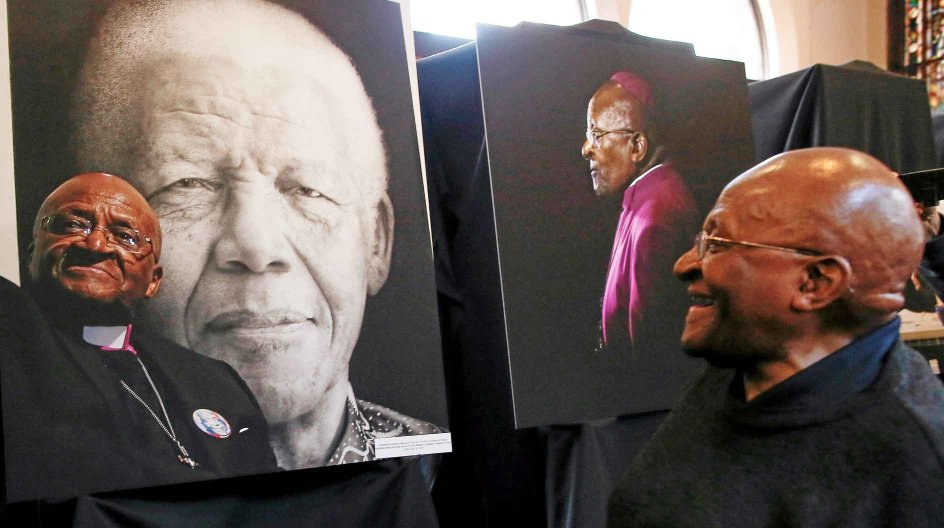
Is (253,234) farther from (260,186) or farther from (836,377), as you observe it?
(836,377)

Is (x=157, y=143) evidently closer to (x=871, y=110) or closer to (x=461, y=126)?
(x=461, y=126)

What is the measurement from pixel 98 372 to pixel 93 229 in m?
0.28

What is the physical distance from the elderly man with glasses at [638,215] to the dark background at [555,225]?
0.04 metres

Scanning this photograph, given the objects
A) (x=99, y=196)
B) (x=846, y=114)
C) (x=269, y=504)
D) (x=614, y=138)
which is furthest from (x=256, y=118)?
(x=846, y=114)

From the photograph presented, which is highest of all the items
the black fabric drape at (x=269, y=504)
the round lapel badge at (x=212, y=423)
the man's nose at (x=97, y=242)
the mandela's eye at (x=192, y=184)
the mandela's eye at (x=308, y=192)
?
the mandela's eye at (x=192, y=184)

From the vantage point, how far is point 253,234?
216 cm

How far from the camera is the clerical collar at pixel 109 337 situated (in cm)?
191

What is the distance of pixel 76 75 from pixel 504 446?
1.55 m

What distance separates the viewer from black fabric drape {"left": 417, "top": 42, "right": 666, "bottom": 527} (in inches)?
107

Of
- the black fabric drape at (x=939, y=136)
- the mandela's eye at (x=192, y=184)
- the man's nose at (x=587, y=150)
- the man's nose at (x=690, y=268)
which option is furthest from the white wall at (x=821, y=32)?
the man's nose at (x=690, y=268)

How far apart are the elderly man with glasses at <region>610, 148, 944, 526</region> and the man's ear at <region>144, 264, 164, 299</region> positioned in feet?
3.88

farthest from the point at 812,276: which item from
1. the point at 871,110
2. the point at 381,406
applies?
the point at 871,110

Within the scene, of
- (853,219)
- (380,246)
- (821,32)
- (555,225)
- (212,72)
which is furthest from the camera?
(821,32)

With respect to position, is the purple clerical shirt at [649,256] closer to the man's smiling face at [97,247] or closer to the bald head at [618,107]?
the bald head at [618,107]
